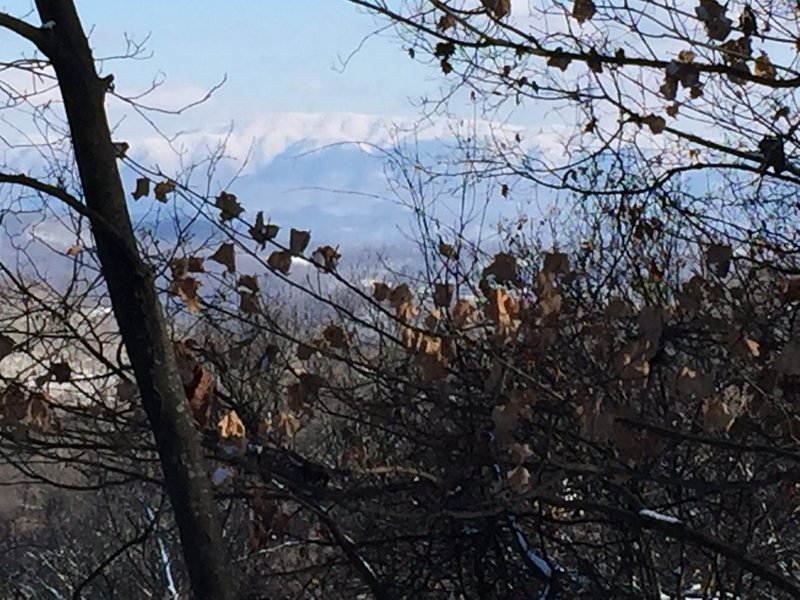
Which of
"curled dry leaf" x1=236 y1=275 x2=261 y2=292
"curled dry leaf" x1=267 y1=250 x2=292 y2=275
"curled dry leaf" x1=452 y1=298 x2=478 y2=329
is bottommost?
"curled dry leaf" x1=452 y1=298 x2=478 y2=329

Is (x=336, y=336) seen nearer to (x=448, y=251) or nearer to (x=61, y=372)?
(x=61, y=372)

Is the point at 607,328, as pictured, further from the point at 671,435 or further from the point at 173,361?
the point at 173,361

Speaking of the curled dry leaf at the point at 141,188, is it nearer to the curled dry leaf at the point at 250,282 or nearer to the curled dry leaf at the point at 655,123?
the curled dry leaf at the point at 250,282

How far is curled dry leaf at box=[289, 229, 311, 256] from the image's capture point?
363 cm

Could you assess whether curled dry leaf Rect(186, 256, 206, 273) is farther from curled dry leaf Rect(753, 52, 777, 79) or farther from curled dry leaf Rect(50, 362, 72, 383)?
curled dry leaf Rect(753, 52, 777, 79)

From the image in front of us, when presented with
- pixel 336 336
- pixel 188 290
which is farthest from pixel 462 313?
pixel 188 290

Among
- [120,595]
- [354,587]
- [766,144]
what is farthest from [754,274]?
[120,595]

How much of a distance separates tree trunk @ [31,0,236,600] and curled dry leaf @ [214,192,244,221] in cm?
60

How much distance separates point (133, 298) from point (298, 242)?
687mm

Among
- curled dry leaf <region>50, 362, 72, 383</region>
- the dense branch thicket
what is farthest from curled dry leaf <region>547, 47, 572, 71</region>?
curled dry leaf <region>50, 362, 72, 383</region>

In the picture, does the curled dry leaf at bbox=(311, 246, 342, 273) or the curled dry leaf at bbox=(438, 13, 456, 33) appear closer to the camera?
the curled dry leaf at bbox=(311, 246, 342, 273)

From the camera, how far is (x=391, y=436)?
4766 millimetres

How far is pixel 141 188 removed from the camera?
12.4ft

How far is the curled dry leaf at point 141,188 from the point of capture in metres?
3.78
